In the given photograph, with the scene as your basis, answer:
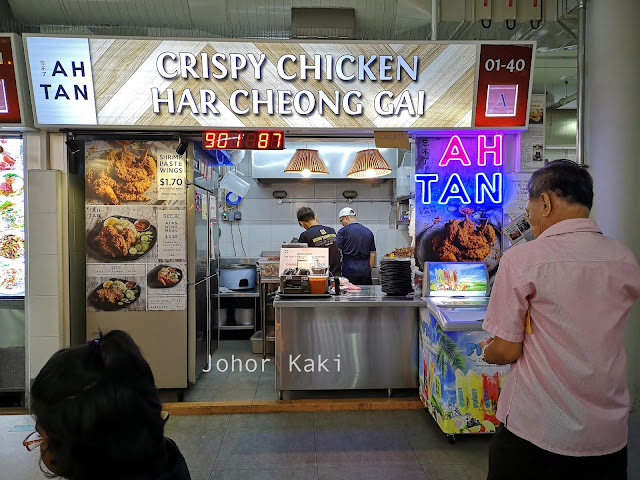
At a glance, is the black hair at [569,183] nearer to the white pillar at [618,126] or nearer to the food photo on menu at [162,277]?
the white pillar at [618,126]

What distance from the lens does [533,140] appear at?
4.29 meters

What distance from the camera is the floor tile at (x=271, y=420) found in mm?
3838

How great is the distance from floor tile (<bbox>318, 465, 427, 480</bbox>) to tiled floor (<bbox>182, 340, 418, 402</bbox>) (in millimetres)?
1195

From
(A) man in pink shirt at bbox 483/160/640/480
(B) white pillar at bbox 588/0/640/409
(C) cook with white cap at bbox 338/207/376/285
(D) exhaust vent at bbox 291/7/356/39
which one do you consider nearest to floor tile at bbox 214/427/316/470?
(A) man in pink shirt at bbox 483/160/640/480

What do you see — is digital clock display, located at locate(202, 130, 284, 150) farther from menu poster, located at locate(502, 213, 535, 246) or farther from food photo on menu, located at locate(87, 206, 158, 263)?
menu poster, located at locate(502, 213, 535, 246)

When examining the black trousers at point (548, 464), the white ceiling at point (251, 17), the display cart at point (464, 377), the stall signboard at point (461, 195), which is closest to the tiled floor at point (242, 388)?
the display cart at point (464, 377)

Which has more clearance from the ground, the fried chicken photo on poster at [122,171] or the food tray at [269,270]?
the fried chicken photo on poster at [122,171]

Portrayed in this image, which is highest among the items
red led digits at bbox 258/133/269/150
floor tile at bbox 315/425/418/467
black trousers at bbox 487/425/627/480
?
red led digits at bbox 258/133/269/150

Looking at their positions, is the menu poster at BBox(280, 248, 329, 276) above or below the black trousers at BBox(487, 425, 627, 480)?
above

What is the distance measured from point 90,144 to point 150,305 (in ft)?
5.36

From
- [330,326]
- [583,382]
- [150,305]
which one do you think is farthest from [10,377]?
[583,382]

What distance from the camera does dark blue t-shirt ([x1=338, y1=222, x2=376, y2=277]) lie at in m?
6.07

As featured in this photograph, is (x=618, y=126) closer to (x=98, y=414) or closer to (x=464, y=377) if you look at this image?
(x=464, y=377)

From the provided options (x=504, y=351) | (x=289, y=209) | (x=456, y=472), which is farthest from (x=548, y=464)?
(x=289, y=209)
